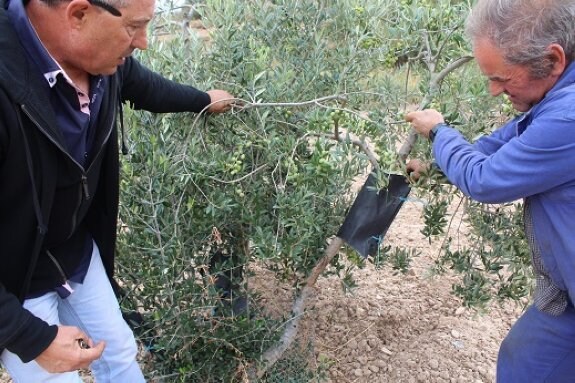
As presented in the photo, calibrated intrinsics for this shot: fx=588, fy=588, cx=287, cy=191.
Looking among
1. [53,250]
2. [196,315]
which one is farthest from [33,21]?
[196,315]

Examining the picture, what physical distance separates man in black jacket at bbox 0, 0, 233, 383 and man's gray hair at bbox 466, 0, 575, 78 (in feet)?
3.46

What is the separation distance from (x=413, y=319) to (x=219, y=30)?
242 centimetres

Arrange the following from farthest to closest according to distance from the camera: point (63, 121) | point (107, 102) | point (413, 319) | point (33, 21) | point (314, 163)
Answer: point (413, 319)
point (314, 163)
point (107, 102)
point (63, 121)
point (33, 21)

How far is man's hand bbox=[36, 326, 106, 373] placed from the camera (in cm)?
186

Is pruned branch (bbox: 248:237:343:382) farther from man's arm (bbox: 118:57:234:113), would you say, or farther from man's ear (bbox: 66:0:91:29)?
man's ear (bbox: 66:0:91:29)

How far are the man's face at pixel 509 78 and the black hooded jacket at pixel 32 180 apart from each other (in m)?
1.27

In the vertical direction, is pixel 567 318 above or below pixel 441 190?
below

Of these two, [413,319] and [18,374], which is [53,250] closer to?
[18,374]

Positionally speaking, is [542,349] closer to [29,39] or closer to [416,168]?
[416,168]

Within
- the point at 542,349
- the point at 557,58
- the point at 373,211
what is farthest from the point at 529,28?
the point at 542,349

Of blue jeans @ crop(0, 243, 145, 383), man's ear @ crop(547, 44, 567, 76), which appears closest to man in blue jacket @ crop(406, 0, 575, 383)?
man's ear @ crop(547, 44, 567, 76)

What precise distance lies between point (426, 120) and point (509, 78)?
1.13ft

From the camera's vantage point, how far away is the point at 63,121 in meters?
1.88

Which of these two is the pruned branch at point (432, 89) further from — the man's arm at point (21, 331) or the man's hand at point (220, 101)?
the man's arm at point (21, 331)
